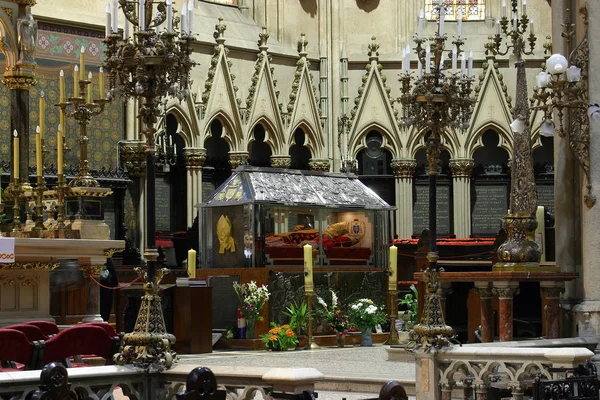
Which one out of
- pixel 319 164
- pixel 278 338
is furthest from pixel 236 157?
pixel 278 338

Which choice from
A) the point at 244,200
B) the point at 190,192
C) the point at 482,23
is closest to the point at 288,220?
the point at 244,200

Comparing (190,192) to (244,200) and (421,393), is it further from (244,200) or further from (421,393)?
(421,393)

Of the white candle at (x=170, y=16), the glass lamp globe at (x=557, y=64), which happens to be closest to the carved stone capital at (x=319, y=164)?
the glass lamp globe at (x=557, y=64)

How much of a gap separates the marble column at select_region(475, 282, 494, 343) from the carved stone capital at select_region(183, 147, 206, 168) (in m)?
12.6

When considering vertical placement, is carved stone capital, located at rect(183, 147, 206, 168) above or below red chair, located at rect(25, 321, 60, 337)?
above

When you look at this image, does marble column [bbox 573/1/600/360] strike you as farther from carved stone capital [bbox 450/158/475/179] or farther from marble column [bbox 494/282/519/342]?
carved stone capital [bbox 450/158/475/179]

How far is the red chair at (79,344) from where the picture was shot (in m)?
9.27

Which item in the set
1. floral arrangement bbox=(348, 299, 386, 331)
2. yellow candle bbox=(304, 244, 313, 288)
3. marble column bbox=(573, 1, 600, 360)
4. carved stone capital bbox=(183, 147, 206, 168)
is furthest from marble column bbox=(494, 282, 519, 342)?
carved stone capital bbox=(183, 147, 206, 168)

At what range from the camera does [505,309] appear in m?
12.8

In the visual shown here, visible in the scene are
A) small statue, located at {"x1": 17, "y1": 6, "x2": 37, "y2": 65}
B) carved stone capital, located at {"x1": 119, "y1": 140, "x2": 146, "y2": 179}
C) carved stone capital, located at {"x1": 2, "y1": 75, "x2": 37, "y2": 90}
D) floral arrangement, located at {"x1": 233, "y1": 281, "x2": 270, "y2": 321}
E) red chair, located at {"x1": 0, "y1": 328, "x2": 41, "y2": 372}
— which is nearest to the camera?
red chair, located at {"x1": 0, "y1": 328, "x2": 41, "y2": 372}

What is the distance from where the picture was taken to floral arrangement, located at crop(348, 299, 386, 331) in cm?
1753

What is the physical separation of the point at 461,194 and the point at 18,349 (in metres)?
19.5

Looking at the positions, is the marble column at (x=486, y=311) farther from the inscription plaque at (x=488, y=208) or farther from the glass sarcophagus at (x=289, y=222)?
the inscription plaque at (x=488, y=208)

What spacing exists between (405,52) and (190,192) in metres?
13.1
